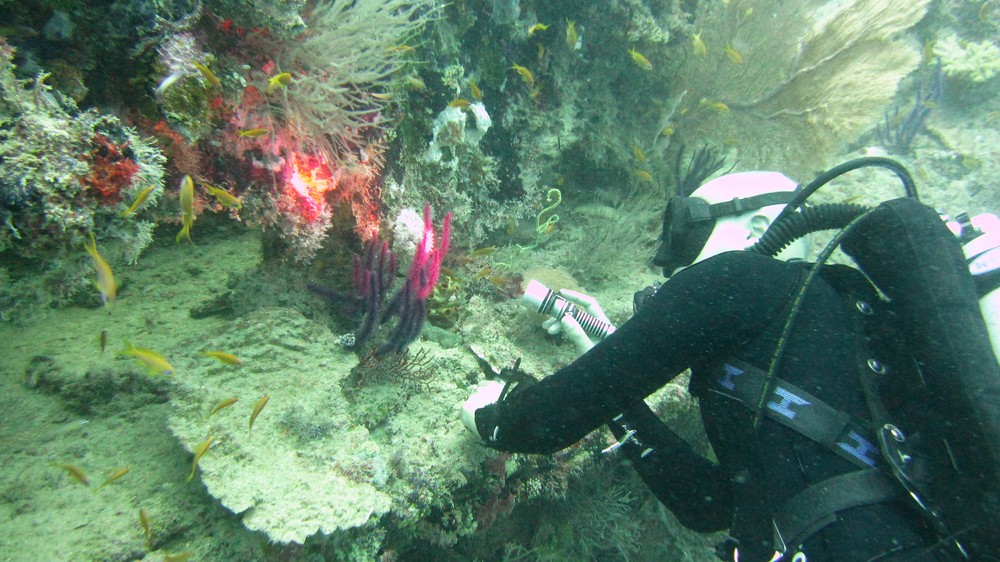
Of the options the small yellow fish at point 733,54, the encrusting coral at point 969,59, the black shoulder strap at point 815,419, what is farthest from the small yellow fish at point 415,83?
the encrusting coral at point 969,59

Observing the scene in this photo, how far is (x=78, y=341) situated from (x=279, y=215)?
1.35 meters

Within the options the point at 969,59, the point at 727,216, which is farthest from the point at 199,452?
the point at 969,59

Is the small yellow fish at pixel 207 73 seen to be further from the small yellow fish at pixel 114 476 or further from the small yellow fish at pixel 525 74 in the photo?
the small yellow fish at pixel 525 74

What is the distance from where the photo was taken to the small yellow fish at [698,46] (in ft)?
17.1

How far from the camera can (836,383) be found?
65.5 inches

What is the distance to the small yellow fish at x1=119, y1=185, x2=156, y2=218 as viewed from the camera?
2014mm

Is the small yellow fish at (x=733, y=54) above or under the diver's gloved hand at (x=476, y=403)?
above

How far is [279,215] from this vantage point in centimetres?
287

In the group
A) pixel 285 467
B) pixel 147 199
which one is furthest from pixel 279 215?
pixel 285 467

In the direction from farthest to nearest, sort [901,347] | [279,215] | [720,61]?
[720,61] < [279,215] < [901,347]

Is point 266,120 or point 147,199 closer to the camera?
point 147,199

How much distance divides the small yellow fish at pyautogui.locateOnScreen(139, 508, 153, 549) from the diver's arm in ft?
5.72

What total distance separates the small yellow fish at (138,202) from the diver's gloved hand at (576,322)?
7.93 feet

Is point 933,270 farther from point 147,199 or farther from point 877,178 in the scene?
point 877,178
